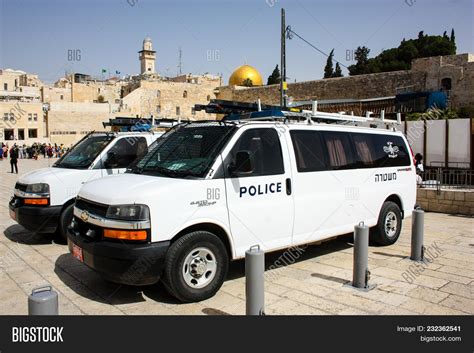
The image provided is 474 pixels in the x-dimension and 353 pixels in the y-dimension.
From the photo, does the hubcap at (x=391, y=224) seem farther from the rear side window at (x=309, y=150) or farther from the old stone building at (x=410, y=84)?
the old stone building at (x=410, y=84)

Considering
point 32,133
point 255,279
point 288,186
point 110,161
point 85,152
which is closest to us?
point 255,279

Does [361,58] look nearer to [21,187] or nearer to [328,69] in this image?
[328,69]

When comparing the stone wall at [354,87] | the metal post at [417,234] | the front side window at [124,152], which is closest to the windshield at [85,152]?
the front side window at [124,152]

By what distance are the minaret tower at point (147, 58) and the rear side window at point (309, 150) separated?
3580 inches

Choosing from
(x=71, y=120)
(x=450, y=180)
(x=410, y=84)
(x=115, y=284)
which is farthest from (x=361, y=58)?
(x=115, y=284)

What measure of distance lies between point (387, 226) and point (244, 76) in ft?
216

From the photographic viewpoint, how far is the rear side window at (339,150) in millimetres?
6000

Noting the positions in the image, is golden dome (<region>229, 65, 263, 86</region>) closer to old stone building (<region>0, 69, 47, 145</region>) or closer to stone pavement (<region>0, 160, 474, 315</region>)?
old stone building (<region>0, 69, 47, 145</region>)

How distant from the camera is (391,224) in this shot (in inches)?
286

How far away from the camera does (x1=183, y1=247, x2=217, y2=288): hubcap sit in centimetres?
447
